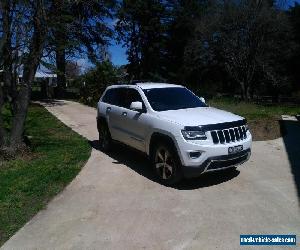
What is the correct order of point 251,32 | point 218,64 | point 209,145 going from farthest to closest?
point 218,64 < point 251,32 < point 209,145

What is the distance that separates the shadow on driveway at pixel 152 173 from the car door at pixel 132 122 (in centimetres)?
27

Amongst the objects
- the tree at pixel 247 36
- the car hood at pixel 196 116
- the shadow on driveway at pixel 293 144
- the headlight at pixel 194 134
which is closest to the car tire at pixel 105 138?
the car hood at pixel 196 116

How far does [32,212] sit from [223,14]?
89.5 feet

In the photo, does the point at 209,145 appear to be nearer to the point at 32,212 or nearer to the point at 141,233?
the point at 141,233

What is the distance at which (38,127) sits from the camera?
A: 1609 cm

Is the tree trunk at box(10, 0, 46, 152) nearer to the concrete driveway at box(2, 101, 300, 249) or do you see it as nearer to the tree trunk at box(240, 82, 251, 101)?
the concrete driveway at box(2, 101, 300, 249)

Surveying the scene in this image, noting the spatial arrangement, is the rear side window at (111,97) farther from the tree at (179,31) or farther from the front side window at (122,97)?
the tree at (179,31)

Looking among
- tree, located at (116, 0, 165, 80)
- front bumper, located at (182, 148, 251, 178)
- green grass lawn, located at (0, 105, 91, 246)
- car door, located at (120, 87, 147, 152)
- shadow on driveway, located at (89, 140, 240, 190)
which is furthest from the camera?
tree, located at (116, 0, 165, 80)

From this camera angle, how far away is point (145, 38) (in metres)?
44.3

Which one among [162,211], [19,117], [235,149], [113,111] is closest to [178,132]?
[235,149]

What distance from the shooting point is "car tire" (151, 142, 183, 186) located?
24.0 feet

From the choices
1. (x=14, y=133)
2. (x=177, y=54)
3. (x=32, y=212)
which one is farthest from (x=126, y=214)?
(x=177, y=54)

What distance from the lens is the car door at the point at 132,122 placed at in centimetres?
843

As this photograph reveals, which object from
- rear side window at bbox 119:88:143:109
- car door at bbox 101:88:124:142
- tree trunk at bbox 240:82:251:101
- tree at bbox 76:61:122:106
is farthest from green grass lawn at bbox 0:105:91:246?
tree trunk at bbox 240:82:251:101
